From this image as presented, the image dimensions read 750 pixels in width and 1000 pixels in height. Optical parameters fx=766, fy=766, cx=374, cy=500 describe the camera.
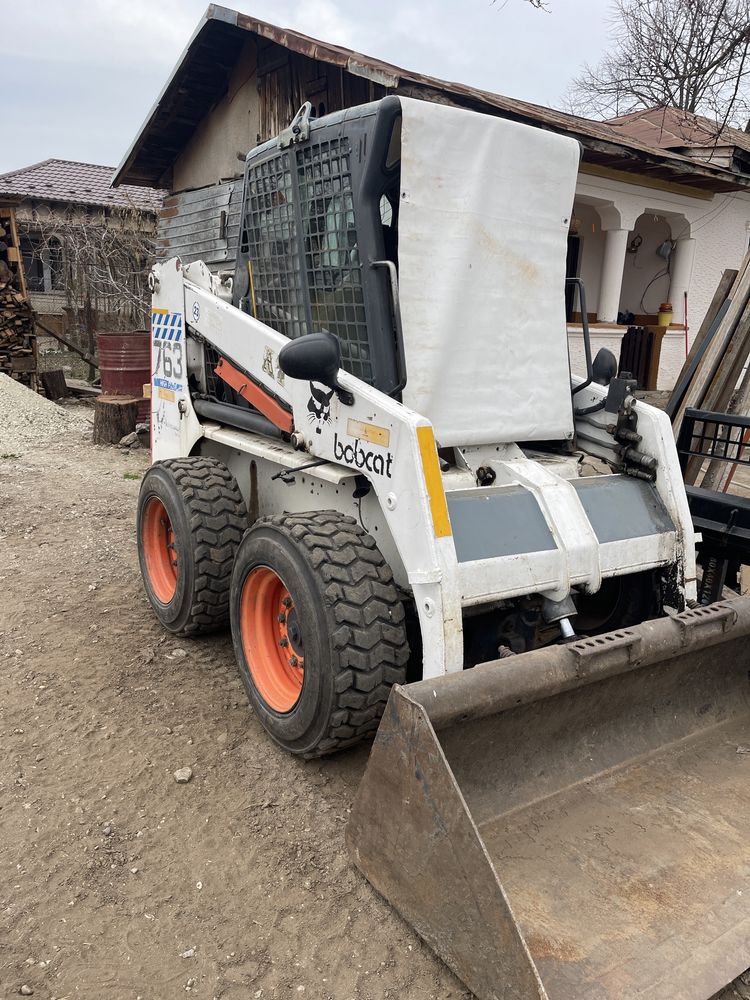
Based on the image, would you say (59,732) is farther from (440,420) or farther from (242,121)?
(242,121)

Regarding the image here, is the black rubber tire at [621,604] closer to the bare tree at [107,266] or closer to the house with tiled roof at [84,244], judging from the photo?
the house with tiled roof at [84,244]

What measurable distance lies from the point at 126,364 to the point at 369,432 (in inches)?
278

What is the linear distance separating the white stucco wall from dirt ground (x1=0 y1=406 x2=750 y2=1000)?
23.7 ft

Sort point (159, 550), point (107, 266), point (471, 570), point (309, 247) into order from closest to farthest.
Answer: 1. point (471, 570)
2. point (309, 247)
3. point (159, 550)
4. point (107, 266)

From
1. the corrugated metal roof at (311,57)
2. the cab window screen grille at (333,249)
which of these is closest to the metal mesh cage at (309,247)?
the cab window screen grille at (333,249)

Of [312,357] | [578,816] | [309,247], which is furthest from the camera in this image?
[309,247]

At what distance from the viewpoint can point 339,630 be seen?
8.39 feet

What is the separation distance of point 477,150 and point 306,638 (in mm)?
1966

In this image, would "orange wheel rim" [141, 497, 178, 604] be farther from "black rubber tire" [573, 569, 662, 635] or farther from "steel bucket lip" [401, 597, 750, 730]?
"steel bucket lip" [401, 597, 750, 730]

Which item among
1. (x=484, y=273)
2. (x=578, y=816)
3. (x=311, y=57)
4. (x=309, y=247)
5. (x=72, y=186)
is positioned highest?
(x=72, y=186)

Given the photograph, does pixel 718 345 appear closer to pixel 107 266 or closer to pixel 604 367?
pixel 604 367

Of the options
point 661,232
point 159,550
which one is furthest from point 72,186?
point 159,550

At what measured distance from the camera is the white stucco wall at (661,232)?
9789 millimetres

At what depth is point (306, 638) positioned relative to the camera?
104 inches
